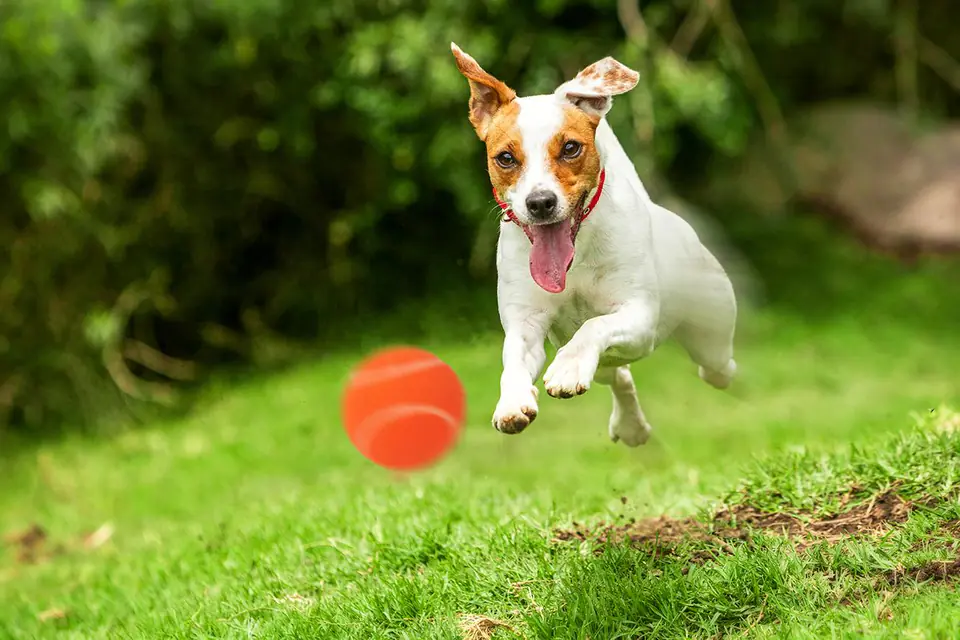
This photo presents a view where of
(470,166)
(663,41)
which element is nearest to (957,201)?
(663,41)

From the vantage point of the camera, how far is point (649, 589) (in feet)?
12.6

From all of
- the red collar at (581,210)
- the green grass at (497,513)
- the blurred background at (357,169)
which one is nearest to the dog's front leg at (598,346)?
the red collar at (581,210)

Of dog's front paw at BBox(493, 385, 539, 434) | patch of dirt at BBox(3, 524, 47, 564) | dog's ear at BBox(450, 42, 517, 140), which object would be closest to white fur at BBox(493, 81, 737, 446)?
dog's front paw at BBox(493, 385, 539, 434)

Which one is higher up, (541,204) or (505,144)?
(505,144)

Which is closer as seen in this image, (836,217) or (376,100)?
(376,100)

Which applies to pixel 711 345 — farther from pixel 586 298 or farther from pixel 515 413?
pixel 515 413

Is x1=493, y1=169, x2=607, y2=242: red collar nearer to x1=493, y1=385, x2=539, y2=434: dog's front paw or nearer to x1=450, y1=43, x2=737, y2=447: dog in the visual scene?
x1=450, y1=43, x2=737, y2=447: dog

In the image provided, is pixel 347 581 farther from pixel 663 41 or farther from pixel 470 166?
pixel 663 41

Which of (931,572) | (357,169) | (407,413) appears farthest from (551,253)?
(357,169)

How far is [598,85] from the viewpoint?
376 centimetres

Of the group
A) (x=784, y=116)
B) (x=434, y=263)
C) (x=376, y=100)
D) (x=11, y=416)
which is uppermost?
(x=376, y=100)

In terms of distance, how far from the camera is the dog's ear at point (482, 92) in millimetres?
3766

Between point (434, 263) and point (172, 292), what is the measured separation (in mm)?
2788

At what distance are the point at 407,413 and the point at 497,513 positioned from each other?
8.54ft
